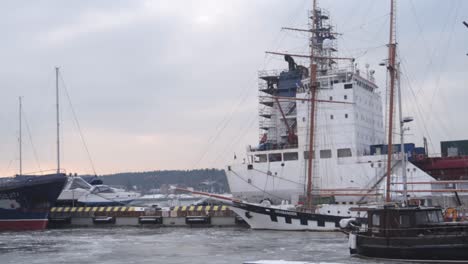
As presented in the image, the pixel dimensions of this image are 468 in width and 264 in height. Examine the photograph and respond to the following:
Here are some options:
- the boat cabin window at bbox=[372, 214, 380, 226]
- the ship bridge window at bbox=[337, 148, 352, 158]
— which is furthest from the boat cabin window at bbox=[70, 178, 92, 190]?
the boat cabin window at bbox=[372, 214, 380, 226]

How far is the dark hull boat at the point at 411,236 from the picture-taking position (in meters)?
25.9

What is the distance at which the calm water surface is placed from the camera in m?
29.8

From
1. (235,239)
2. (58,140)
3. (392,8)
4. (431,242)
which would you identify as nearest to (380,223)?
(431,242)

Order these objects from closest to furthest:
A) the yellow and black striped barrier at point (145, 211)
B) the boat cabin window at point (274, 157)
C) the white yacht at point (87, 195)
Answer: the boat cabin window at point (274, 157)
the yellow and black striped barrier at point (145, 211)
the white yacht at point (87, 195)

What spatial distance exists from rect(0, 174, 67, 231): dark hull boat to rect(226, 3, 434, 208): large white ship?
15843 millimetres

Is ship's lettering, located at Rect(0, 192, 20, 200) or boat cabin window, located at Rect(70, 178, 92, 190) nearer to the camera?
ship's lettering, located at Rect(0, 192, 20, 200)

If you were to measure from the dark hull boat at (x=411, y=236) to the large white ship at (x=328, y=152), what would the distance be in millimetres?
19349

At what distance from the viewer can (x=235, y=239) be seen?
4044 cm

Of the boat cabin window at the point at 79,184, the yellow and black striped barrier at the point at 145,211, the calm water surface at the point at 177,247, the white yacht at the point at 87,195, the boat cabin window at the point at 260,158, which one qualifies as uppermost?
the boat cabin window at the point at 260,158

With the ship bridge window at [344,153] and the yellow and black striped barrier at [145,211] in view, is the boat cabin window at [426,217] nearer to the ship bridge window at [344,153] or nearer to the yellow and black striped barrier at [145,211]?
the ship bridge window at [344,153]

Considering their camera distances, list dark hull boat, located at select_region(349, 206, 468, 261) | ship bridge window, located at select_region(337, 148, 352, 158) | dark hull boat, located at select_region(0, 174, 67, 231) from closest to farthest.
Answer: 1. dark hull boat, located at select_region(349, 206, 468, 261)
2. ship bridge window, located at select_region(337, 148, 352, 158)
3. dark hull boat, located at select_region(0, 174, 67, 231)

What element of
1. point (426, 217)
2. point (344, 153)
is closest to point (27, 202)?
point (344, 153)

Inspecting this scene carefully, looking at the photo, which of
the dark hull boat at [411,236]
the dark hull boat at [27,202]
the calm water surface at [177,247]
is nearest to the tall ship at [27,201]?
the dark hull boat at [27,202]

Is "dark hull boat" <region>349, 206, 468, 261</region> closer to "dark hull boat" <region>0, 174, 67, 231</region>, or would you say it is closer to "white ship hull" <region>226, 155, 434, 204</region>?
"white ship hull" <region>226, 155, 434, 204</region>
